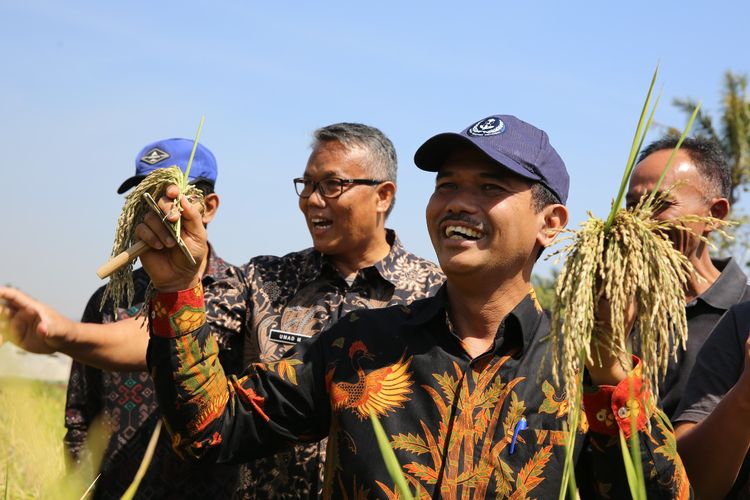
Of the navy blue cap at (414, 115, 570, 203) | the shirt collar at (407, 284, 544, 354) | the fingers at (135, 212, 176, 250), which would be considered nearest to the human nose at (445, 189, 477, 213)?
the navy blue cap at (414, 115, 570, 203)

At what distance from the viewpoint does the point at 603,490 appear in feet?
7.64

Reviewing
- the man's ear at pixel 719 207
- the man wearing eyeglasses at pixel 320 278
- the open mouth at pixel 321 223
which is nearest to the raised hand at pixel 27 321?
the man wearing eyeglasses at pixel 320 278

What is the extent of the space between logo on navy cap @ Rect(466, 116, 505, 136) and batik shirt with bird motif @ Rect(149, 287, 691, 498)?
0.48m

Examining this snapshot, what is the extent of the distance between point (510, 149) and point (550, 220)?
0.29 m

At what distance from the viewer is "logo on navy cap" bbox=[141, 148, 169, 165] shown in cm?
463

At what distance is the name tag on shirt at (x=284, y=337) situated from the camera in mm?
3826

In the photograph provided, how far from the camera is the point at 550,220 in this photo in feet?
9.61

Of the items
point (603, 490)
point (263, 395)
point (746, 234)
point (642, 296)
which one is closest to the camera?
point (642, 296)

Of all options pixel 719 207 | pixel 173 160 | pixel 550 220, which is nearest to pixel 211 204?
pixel 173 160

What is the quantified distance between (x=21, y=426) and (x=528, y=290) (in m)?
1.64

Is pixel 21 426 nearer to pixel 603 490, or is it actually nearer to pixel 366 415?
pixel 366 415

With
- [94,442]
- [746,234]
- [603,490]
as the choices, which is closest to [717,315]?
[603,490]

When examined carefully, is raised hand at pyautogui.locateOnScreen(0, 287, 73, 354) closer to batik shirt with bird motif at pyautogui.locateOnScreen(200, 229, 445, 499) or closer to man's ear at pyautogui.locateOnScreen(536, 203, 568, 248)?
batik shirt with bird motif at pyautogui.locateOnScreen(200, 229, 445, 499)

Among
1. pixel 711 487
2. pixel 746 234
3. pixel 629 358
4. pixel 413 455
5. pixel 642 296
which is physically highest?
pixel 642 296
